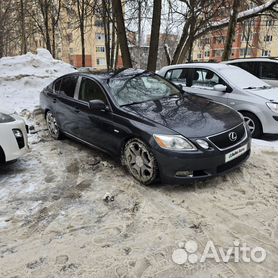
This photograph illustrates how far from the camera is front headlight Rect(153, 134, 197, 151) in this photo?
4000 millimetres

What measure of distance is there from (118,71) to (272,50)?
54.7 m

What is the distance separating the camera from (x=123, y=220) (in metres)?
3.58

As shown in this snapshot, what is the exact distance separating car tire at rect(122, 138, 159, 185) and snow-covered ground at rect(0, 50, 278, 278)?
13cm

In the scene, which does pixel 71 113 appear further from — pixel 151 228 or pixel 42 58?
pixel 42 58

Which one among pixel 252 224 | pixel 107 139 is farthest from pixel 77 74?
pixel 252 224

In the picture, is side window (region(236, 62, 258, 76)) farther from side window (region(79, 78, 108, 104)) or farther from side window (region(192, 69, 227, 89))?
side window (region(79, 78, 108, 104))

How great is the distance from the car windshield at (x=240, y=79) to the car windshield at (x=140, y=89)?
6.25 ft

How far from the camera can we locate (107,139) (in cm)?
493

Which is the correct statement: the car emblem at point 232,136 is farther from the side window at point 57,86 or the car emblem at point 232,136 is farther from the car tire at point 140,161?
the side window at point 57,86

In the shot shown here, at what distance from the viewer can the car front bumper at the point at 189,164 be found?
3975mm

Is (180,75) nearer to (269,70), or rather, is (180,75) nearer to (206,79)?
(206,79)

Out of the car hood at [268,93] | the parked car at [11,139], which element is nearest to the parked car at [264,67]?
A: the car hood at [268,93]

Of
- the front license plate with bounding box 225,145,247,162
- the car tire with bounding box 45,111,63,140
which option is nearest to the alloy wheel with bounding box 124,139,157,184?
the front license plate with bounding box 225,145,247,162

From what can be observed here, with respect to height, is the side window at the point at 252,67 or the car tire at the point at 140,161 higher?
the side window at the point at 252,67
